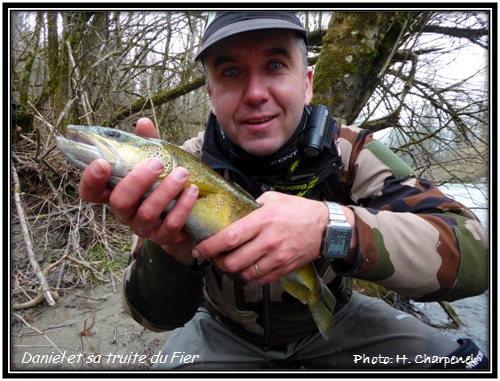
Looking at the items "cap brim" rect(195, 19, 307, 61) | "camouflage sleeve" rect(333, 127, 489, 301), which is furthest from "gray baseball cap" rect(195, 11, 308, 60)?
"camouflage sleeve" rect(333, 127, 489, 301)

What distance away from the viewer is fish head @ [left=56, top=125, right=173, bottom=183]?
4.85 ft

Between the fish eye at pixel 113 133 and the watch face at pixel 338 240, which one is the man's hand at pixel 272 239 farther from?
the fish eye at pixel 113 133

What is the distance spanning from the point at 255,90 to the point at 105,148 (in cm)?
88

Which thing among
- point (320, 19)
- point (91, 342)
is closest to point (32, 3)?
point (91, 342)

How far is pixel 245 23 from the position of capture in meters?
1.86

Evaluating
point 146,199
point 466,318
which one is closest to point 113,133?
point 146,199

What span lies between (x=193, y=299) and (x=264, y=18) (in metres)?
1.69

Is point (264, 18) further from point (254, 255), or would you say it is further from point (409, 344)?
point (409, 344)

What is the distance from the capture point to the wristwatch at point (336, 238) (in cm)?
150

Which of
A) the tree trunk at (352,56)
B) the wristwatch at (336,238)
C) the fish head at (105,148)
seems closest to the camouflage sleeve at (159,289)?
the fish head at (105,148)

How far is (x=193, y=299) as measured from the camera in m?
2.04

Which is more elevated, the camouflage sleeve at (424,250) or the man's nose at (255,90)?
the man's nose at (255,90)

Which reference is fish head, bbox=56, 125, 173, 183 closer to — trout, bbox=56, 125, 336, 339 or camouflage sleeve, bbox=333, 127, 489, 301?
trout, bbox=56, 125, 336, 339

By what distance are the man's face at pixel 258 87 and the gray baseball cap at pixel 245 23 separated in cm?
6
